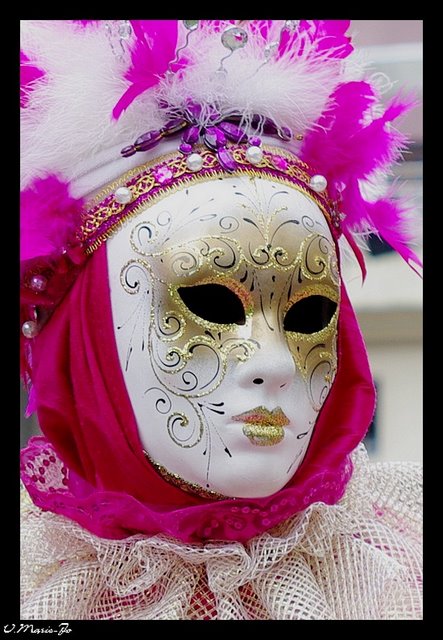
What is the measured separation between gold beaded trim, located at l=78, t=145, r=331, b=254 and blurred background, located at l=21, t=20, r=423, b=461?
8.89ft

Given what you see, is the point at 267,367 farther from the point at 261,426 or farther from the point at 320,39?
the point at 320,39

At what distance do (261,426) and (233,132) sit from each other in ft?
1.64

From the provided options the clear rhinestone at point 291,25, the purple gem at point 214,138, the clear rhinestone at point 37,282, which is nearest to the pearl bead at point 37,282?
the clear rhinestone at point 37,282

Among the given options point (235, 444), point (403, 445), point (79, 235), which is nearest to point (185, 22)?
point (79, 235)

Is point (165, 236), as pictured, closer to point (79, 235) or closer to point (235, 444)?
point (79, 235)

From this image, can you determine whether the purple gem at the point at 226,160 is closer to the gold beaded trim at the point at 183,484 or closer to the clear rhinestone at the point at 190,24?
the clear rhinestone at the point at 190,24

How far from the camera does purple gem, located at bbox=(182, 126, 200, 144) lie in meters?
1.69

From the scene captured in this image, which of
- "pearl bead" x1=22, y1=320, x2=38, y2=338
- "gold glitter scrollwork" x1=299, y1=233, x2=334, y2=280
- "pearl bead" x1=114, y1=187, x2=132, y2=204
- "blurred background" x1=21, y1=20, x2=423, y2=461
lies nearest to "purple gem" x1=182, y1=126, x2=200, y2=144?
"pearl bead" x1=114, y1=187, x2=132, y2=204

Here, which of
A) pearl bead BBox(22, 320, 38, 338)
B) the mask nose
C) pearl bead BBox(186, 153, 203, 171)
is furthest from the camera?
pearl bead BBox(22, 320, 38, 338)

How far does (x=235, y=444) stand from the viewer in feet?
5.14

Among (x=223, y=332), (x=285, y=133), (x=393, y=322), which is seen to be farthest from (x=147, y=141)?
(x=393, y=322)

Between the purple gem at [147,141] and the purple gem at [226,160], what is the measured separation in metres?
0.11

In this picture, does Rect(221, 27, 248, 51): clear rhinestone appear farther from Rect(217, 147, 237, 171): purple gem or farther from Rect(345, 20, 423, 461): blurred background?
Rect(345, 20, 423, 461): blurred background

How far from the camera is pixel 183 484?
163 cm
